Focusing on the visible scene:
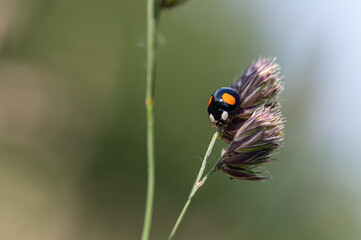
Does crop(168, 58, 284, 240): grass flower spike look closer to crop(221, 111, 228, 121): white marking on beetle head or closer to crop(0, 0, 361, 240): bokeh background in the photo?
crop(221, 111, 228, 121): white marking on beetle head

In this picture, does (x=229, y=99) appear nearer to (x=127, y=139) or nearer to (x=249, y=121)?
(x=249, y=121)

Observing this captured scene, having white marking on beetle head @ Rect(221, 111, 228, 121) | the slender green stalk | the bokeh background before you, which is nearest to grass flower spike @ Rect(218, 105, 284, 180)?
white marking on beetle head @ Rect(221, 111, 228, 121)

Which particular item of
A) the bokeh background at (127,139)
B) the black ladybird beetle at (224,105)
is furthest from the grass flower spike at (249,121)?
the bokeh background at (127,139)

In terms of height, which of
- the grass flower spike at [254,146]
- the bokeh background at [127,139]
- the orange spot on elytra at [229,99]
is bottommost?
the bokeh background at [127,139]

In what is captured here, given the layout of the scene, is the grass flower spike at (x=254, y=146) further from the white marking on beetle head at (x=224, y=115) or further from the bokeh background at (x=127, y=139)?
the bokeh background at (x=127, y=139)

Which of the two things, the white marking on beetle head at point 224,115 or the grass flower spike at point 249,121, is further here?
the white marking on beetle head at point 224,115

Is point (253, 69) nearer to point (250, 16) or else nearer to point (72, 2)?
point (72, 2)
